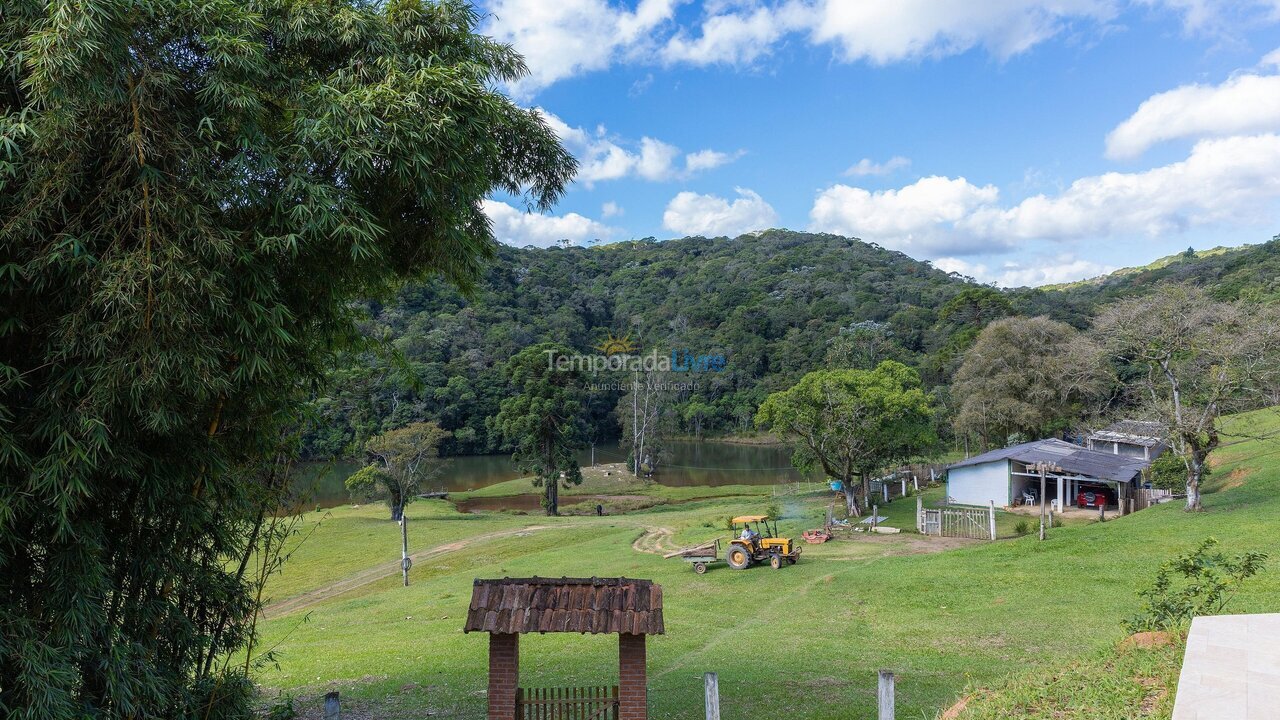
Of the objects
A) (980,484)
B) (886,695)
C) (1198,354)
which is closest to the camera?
(886,695)

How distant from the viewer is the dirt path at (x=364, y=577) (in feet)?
68.0

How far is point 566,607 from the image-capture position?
7.21 m

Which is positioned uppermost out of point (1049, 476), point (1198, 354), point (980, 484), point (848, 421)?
point (1198, 354)

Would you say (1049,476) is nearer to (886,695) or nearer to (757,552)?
(757,552)

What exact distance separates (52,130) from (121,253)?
960 millimetres

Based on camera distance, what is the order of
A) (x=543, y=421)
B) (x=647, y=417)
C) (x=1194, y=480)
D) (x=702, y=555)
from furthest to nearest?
(x=647, y=417)
(x=543, y=421)
(x=702, y=555)
(x=1194, y=480)

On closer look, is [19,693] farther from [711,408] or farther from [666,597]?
[711,408]

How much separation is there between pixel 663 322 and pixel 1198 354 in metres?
76.3

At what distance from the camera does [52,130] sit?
5062 mm

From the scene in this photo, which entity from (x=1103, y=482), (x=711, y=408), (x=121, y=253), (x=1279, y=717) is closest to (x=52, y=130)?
(x=121, y=253)

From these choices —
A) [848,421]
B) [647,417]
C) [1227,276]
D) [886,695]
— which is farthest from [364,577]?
[1227,276]

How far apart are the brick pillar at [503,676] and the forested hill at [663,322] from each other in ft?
109

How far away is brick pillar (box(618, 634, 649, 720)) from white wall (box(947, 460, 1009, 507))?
27.3m

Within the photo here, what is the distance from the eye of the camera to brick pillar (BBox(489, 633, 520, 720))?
729cm
